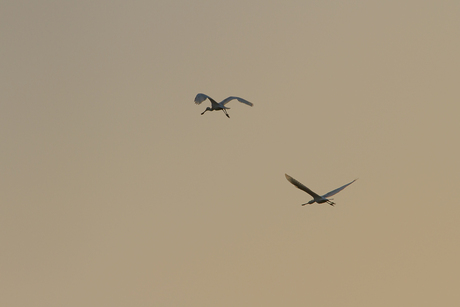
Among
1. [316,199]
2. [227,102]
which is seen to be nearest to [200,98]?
[227,102]

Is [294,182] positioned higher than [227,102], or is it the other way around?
[227,102]

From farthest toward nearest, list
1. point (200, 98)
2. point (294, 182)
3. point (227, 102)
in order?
1. point (227, 102)
2. point (200, 98)
3. point (294, 182)

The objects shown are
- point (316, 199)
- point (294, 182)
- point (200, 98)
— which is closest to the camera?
point (294, 182)

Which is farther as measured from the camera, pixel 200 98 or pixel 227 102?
pixel 227 102

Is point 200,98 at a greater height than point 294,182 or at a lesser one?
greater

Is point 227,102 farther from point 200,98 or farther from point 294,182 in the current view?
point 294,182

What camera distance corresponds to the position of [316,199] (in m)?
59.3

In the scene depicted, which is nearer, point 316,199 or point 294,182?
point 294,182

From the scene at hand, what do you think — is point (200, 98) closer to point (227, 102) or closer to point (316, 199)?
point (227, 102)

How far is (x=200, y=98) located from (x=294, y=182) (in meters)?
14.4

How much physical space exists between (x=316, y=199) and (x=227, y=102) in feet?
50.2

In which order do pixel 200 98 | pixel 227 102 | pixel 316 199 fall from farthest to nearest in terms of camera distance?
pixel 227 102, pixel 200 98, pixel 316 199

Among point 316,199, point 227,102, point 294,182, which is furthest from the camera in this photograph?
point 227,102

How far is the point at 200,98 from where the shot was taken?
210 ft
